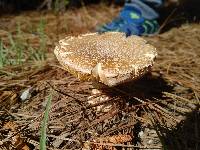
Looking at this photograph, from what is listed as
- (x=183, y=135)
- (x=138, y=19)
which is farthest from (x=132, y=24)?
(x=183, y=135)

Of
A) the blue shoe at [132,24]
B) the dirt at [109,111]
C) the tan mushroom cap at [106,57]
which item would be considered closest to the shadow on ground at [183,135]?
the dirt at [109,111]

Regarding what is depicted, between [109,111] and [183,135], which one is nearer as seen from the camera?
[183,135]

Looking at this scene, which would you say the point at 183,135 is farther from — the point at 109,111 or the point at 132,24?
the point at 132,24

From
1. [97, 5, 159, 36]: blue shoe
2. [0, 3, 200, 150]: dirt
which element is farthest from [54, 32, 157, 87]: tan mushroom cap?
[97, 5, 159, 36]: blue shoe

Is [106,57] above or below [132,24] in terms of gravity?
above

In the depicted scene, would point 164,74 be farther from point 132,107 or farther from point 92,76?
point 92,76

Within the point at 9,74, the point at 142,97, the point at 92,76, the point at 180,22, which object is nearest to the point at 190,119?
the point at 142,97

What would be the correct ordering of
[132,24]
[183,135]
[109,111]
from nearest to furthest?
[183,135] → [109,111] → [132,24]

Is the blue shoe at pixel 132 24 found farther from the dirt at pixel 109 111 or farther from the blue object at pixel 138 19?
the dirt at pixel 109 111
